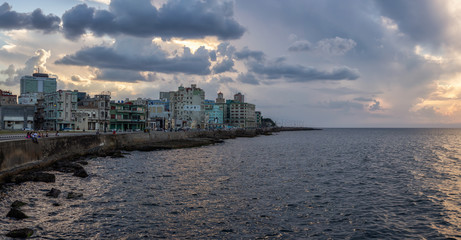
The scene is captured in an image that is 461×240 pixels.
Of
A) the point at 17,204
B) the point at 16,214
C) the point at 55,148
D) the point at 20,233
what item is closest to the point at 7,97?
the point at 55,148

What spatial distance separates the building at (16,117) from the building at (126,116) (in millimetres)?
28145

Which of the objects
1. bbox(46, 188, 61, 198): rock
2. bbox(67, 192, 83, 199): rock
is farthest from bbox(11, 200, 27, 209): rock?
bbox(67, 192, 83, 199): rock

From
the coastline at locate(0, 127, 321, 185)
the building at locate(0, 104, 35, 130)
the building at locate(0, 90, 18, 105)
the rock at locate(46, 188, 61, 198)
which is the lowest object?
the rock at locate(46, 188, 61, 198)

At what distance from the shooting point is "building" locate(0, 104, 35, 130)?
4309 inches

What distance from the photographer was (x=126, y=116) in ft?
449

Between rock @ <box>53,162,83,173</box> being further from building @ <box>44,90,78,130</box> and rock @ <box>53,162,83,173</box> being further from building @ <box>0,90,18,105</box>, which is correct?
building @ <box>0,90,18,105</box>

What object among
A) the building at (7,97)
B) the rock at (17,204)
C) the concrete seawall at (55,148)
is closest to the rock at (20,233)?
the rock at (17,204)

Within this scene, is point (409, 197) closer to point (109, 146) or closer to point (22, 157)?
point (22, 157)

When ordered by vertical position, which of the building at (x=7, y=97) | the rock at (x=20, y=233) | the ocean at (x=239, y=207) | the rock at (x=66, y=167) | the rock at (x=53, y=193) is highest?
the building at (x=7, y=97)

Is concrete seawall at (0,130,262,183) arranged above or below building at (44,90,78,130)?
below

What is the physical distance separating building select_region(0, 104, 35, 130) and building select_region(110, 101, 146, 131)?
2815cm

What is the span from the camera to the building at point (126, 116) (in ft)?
431

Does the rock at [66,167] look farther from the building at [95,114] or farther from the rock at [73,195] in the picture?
the building at [95,114]

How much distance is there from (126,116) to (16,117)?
3935 cm
